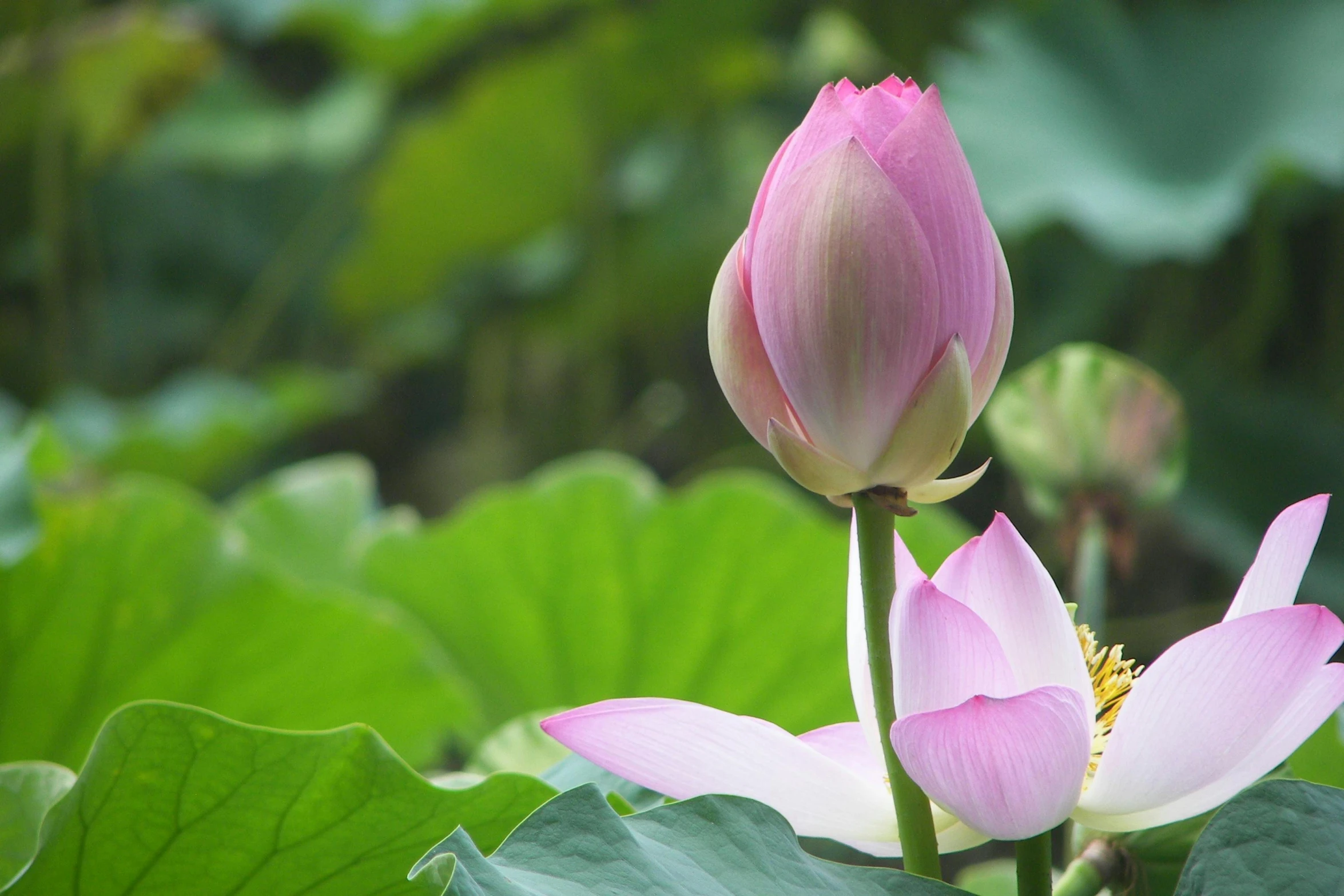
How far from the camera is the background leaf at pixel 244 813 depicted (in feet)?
0.95

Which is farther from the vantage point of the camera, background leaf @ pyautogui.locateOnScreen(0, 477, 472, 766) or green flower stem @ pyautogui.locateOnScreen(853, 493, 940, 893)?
background leaf @ pyautogui.locateOnScreen(0, 477, 472, 766)

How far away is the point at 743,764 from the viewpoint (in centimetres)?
23

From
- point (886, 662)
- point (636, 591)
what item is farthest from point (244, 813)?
point (636, 591)

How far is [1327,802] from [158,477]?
1.54 metres

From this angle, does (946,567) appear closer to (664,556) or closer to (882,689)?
(882,689)

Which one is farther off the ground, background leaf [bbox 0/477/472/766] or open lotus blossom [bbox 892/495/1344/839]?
open lotus blossom [bbox 892/495/1344/839]

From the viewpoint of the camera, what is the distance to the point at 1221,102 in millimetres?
1356

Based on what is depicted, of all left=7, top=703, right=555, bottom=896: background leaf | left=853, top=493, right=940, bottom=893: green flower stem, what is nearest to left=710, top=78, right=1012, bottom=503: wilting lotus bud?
left=853, top=493, right=940, bottom=893: green flower stem

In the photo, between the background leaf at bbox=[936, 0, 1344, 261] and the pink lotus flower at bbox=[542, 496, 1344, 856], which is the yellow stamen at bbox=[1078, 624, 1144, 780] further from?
the background leaf at bbox=[936, 0, 1344, 261]

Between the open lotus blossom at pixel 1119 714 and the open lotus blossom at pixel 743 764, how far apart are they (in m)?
0.02

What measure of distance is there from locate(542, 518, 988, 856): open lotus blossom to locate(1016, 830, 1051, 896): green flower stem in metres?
0.01

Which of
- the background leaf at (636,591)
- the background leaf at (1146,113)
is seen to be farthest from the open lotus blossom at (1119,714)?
the background leaf at (1146,113)

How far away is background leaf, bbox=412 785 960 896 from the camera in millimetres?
219

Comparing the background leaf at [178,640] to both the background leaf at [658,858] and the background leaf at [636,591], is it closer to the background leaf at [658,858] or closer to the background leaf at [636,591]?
the background leaf at [636,591]
